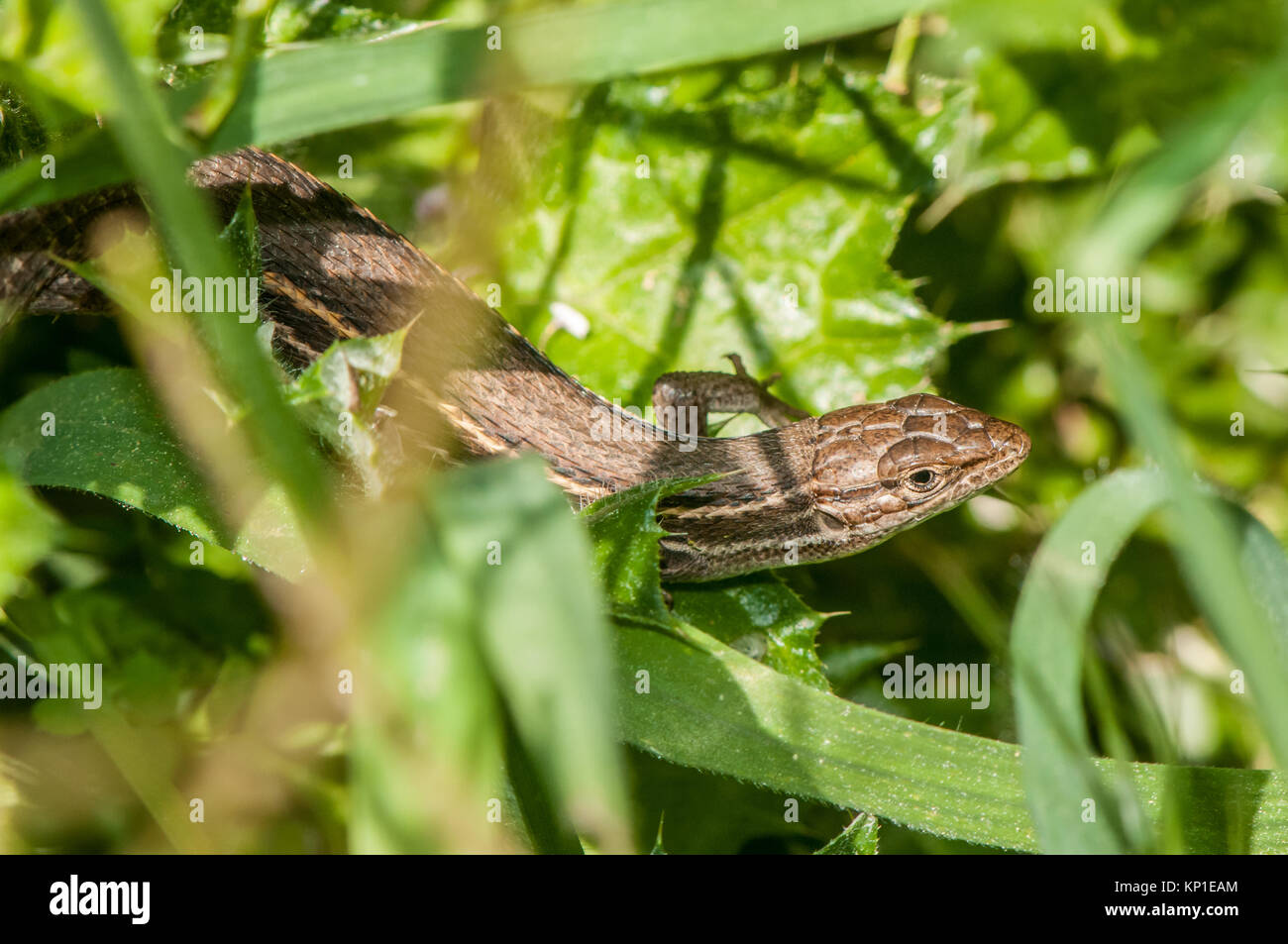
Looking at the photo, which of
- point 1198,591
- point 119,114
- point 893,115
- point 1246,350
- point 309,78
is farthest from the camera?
point 1246,350

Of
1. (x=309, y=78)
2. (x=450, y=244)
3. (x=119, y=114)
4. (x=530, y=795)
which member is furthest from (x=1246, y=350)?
(x=119, y=114)

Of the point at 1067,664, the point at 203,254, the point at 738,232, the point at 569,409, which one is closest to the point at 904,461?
the point at 738,232

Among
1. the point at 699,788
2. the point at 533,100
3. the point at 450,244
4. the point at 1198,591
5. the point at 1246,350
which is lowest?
the point at 699,788

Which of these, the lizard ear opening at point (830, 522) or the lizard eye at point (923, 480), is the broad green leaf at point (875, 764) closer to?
the lizard ear opening at point (830, 522)

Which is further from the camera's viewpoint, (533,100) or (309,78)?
(533,100)

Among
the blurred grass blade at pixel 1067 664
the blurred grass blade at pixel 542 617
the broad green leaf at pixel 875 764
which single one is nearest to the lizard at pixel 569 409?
the broad green leaf at pixel 875 764

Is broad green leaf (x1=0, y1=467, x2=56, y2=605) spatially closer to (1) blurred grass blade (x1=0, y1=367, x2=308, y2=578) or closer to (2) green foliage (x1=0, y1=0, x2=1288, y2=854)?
(2) green foliage (x1=0, y1=0, x2=1288, y2=854)

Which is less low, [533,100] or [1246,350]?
[533,100]

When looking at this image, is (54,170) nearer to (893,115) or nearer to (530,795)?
(530,795)

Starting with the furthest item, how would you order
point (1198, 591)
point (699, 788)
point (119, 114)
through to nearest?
point (699, 788), point (1198, 591), point (119, 114)
